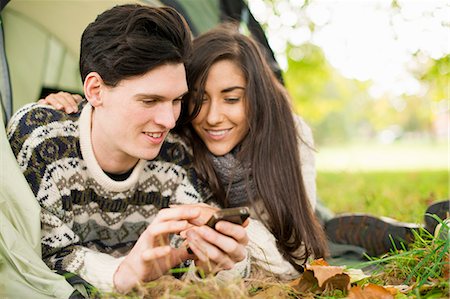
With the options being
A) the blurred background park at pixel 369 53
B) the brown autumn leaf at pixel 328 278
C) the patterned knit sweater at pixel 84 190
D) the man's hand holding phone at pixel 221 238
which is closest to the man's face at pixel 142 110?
the patterned knit sweater at pixel 84 190

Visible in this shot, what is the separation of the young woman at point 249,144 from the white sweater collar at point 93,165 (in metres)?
0.21

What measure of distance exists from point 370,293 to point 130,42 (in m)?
1.04

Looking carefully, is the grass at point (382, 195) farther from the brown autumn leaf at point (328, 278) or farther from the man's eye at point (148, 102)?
the man's eye at point (148, 102)

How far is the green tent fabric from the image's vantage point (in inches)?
62.0

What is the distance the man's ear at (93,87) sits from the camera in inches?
74.2

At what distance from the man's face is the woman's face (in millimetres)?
305

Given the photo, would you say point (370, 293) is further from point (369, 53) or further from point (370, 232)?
point (369, 53)

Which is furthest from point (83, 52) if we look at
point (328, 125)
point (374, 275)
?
point (328, 125)

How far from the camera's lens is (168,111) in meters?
1.85

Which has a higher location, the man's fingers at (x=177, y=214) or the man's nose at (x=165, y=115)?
the man's nose at (x=165, y=115)

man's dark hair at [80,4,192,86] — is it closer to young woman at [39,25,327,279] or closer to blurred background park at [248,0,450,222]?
young woman at [39,25,327,279]

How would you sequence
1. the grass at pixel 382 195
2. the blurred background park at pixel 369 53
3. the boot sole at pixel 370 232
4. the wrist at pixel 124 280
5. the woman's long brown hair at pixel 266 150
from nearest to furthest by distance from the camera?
the wrist at pixel 124 280 → the woman's long brown hair at pixel 266 150 → the boot sole at pixel 370 232 → the grass at pixel 382 195 → the blurred background park at pixel 369 53

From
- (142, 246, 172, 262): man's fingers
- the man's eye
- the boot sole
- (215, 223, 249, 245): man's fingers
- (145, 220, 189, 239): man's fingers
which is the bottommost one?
the boot sole

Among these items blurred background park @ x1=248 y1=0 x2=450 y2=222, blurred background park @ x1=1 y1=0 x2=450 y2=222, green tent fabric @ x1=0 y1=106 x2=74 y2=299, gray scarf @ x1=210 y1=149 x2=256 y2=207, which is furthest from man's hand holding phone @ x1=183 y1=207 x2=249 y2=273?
blurred background park @ x1=1 y1=0 x2=450 y2=222
